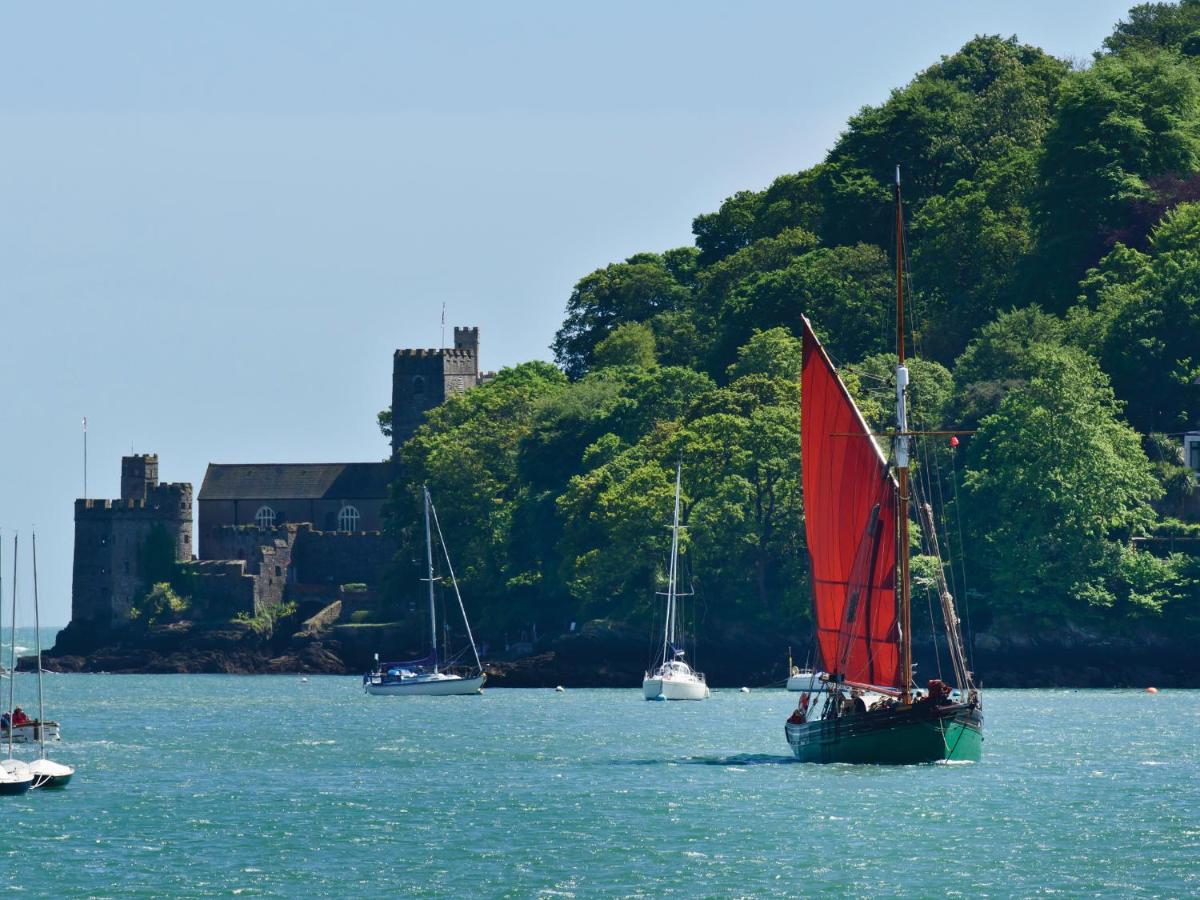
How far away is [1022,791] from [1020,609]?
45.3 m

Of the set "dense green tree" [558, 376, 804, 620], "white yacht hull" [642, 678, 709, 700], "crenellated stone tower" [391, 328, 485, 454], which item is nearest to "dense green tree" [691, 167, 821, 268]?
"crenellated stone tower" [391, 328, 485, 454]

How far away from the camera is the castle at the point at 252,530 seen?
498ft

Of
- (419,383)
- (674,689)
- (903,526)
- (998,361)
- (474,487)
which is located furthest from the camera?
(419,383)

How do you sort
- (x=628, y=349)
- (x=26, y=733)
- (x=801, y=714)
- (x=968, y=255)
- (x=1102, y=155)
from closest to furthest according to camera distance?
(x=801, y=714), (x=26, y=733), (x=1102, y=155), (x=968, y=255), (x=628, y=349)

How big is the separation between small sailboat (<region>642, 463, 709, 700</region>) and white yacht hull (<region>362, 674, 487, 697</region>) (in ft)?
24.5

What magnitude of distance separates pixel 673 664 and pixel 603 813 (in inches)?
1884

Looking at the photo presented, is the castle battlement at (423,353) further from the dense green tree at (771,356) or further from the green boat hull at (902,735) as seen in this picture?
the green boat hull at (902,735)

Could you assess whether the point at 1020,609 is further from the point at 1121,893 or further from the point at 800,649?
the point at 1121,893

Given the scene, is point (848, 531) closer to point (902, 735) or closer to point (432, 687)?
point (902, 735)

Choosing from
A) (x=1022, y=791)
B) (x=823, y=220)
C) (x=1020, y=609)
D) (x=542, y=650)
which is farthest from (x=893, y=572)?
(x=823, y=220)

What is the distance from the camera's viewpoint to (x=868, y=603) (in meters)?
62.7

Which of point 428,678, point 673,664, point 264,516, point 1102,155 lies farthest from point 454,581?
point 264,516

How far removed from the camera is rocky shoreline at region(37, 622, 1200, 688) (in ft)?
343

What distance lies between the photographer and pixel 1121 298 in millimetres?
113125
